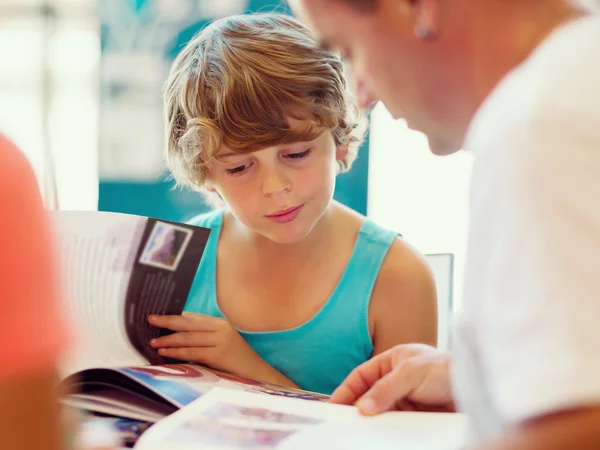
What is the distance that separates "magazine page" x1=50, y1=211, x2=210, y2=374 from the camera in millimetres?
840

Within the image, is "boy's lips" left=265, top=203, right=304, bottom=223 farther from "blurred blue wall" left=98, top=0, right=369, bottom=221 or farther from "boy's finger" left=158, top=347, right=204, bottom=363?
"blurred blue wall" left=98, top=0, right=369, bottom=221

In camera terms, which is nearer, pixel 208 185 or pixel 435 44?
pixel 435 44

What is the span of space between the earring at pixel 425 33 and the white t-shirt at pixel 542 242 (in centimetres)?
8

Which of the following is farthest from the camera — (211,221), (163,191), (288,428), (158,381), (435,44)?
(163,191)

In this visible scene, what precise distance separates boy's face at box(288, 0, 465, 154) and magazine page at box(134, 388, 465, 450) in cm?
24

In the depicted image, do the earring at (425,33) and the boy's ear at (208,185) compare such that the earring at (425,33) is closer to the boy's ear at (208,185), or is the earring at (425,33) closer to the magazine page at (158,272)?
the magazine page at (158,272)

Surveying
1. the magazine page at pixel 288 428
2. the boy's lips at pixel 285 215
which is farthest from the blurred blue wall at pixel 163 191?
the magazine page at pixel 288 428

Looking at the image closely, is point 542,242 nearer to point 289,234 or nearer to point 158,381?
point 158,381

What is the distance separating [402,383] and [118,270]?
35 cm

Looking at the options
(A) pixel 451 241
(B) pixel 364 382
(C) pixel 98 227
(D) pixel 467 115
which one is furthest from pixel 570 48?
(A) pixel 451 241

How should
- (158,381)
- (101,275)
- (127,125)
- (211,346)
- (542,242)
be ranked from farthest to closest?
(127,125) → (211,346) → (101,275) → (158,381) → (542,242)

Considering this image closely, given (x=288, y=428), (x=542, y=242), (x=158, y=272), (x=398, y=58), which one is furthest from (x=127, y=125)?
(x=542, y=242)

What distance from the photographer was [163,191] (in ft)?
7.22

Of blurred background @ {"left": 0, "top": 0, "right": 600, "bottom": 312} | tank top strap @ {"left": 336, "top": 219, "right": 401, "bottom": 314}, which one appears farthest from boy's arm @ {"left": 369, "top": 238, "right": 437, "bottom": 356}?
blurred background @ {"left": 0, "top": 0, "right": 600, "bottom": 312}
